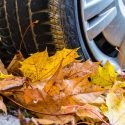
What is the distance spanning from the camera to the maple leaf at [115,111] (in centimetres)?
112

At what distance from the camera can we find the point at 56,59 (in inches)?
54.4

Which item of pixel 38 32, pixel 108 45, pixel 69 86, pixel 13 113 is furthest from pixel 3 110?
pixel 108 45

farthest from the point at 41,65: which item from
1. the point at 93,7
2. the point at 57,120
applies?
the point at 93,7

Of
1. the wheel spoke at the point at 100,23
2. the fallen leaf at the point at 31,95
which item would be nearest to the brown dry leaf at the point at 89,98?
the fallen leaf at the point at 31,95

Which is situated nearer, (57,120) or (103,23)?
(57,120)

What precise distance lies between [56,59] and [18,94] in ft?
0.74

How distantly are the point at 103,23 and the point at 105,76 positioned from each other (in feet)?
1.91

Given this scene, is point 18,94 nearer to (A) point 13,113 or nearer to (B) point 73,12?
(A) point 13,113

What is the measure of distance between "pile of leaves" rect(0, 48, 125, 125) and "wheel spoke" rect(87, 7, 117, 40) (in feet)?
1.60

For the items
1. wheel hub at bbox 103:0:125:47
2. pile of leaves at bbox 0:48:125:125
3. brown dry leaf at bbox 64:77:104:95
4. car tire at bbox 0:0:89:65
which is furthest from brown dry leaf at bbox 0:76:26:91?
wheel hub at bbox 103:0:125:47

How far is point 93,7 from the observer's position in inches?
75.5

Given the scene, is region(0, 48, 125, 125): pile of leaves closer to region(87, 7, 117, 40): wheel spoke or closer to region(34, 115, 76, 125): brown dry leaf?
region(34, 115, 76, 125): brown dry leaf

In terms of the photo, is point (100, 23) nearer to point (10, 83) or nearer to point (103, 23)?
point (103, 23)

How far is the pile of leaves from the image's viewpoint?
1147 millimetres
